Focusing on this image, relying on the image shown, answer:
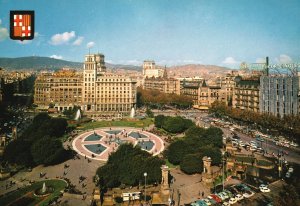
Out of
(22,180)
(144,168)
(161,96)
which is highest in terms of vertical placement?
(161,96)

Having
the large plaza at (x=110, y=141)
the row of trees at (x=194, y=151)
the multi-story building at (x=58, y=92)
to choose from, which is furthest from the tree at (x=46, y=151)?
the multi-story building at (x=58, y=92)

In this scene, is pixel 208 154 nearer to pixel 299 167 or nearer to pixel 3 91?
pixel 299 167

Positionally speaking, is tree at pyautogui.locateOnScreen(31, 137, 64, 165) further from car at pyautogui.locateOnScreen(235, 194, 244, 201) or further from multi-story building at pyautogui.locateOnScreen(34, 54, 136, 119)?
multi-story building at pyautogui.locateOnScreen(34, 54, 136, 119)

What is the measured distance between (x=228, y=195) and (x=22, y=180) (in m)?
31.4

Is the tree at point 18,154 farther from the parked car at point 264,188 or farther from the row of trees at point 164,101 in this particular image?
the row of trees at point 164,101

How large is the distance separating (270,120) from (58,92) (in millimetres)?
81702

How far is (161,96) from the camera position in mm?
131125

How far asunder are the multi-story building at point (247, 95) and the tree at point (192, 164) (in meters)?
49.5

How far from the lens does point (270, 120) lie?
75.1 meters

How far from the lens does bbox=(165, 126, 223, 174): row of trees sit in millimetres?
45906

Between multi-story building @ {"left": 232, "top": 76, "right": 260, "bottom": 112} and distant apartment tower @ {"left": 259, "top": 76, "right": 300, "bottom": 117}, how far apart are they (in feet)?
10.4

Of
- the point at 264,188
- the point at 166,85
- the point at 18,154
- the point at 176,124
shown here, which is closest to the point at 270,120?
the point at 176,124

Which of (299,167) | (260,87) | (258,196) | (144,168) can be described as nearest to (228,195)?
(258,196)

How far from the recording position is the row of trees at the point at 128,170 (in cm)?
4002
